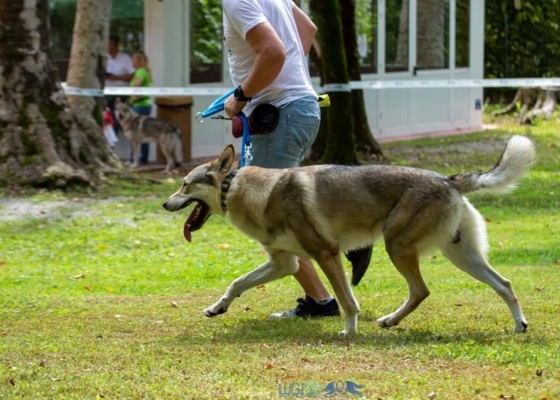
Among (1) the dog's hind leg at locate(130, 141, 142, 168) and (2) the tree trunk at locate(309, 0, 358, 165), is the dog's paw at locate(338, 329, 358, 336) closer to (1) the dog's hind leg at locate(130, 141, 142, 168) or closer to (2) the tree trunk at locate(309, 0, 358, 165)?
(2) the tree trunk at locate(309, 0, 358, 165)

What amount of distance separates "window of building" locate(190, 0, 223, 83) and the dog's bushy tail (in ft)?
41.1

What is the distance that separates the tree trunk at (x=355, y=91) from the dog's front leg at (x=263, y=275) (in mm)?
11399

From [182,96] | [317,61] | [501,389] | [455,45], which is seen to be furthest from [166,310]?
[455,45]

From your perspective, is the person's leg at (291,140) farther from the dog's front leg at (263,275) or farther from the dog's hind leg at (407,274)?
the dog's hind leg at (407,274)

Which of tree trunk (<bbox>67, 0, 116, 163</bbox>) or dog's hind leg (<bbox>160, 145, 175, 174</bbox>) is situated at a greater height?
tree trunk (<bbox>67, 0, 116, 163</bbox>)

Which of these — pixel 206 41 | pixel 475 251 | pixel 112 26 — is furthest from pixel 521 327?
pixel 112 26

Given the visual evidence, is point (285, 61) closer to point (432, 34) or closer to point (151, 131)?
point (151, 131)

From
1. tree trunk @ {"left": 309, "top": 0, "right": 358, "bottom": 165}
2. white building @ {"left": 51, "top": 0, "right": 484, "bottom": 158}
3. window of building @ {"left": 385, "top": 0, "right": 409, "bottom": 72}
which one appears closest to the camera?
tree trunk @ {"left": 309, "top": 0, "right": 358, "bottom": 165}

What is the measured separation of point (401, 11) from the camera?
23.2 metres

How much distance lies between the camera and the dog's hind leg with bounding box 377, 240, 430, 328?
645 cm

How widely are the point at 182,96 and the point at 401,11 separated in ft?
24.7

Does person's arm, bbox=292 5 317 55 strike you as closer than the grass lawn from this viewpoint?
No

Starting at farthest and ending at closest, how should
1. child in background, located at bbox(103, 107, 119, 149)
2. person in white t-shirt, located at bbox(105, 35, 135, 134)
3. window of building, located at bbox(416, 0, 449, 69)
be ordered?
window of building, located at bbox(416, 0, 449, 69), person in white t-shirt, located at bbox(105, 35, 135, 134), child in background, located at bbox(103, 107, 119, 149)

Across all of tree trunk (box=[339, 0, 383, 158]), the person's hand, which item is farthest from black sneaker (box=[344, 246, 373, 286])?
tree trunk (box=[339, 0, 383, 158])
